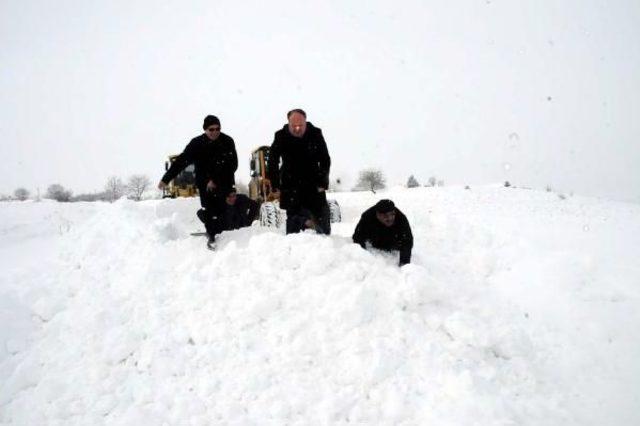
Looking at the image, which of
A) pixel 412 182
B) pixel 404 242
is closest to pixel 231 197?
pixel 404 242

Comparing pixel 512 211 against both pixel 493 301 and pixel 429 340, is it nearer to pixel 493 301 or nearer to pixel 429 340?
pixel 493 301

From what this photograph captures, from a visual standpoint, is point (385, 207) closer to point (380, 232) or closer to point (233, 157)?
point (380, 232)

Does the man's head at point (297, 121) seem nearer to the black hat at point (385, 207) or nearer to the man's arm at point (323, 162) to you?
the man's arm at point (323, 162)

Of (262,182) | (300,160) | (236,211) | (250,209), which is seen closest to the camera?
(300,160)

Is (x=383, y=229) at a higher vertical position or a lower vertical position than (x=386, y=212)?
lower

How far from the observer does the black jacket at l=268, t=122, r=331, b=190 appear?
5715mm

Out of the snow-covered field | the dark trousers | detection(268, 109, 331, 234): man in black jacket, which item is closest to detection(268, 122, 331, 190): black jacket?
detection(268, 109, 331, 234): man in black jacket

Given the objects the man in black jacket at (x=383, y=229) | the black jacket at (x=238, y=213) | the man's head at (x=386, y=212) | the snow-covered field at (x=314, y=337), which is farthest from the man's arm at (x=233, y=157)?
the man's head at (x=386, y=212)

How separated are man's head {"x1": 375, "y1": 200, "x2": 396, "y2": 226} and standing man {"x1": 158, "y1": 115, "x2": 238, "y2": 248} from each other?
2242 millimetres

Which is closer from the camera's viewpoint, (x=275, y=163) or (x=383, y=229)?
(x=383, y=229)

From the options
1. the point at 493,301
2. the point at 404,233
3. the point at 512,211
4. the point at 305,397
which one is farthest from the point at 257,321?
the point at 512,211

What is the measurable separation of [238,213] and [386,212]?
258cm

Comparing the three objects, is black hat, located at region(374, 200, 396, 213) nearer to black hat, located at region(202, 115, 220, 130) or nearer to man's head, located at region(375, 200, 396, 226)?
→ man's head, located at region(375, 200, 396, 226)

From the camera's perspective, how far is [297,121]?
559cm
